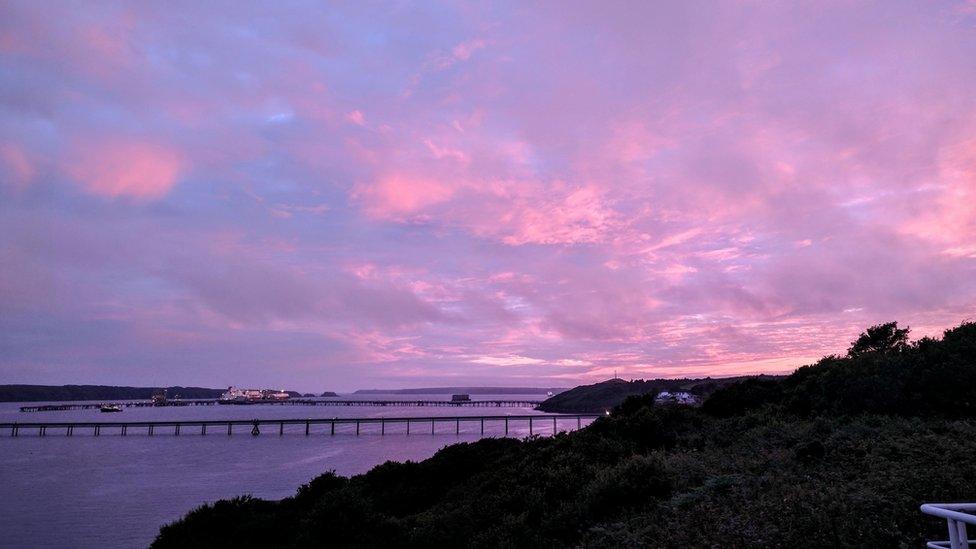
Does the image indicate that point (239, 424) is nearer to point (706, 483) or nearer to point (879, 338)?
point (879, 338)

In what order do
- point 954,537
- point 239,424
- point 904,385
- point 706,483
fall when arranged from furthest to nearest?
point 239,424 < point 904,385 < point 706,483 < point 954,537

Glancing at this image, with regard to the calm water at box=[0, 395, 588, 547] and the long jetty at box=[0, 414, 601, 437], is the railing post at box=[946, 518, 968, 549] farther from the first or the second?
the long jetty at box=[0, 414, 601, 437]

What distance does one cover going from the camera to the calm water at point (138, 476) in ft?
117

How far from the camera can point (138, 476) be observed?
195 feet

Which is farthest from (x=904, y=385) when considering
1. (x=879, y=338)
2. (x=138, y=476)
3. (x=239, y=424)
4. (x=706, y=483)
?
(x=239, y=424)

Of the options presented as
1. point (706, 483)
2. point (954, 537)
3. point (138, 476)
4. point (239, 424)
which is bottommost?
point (239, 424)

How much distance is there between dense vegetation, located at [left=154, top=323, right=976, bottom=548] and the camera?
1128cm

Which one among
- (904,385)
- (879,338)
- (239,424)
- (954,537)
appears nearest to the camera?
(954,537)

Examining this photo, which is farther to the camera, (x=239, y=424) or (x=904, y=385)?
(x=239, y=424)

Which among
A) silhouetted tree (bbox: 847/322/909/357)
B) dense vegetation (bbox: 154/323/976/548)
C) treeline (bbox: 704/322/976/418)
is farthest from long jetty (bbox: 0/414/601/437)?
dense vegetation (bbox: 154/323/976/548)

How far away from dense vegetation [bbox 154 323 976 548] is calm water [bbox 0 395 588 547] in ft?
57.4

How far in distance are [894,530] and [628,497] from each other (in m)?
6.10

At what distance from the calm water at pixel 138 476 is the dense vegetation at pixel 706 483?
1749 centimetres

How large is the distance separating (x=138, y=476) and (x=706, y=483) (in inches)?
2500
